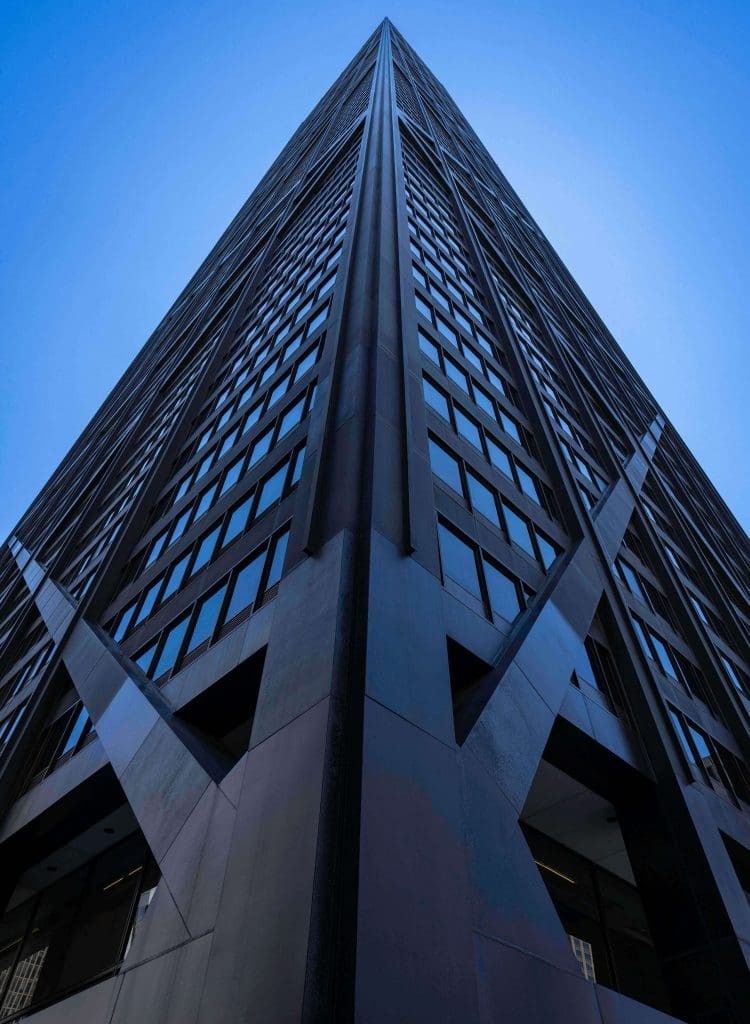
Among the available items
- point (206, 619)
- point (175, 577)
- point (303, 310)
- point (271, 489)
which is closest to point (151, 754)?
point (206, 619)

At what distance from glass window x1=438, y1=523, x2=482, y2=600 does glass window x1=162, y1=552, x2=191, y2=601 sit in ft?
26.7

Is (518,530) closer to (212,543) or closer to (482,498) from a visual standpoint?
(482,498)

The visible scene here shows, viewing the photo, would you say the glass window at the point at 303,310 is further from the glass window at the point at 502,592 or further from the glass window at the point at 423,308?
the glass window at the point at 502,592

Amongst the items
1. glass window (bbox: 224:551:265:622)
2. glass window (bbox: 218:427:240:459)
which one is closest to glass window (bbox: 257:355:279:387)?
glass window (bbox: 218:427:240:459)

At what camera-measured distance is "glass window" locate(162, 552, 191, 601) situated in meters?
18.8

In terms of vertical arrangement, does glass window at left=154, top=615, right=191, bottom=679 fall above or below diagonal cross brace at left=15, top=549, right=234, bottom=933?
above

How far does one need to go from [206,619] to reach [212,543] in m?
3.14

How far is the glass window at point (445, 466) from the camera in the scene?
646 inches

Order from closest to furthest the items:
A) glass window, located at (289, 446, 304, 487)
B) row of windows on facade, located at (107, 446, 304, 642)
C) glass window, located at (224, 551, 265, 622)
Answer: glass window, located at (224, 551, 265, 622), glass window, located at (289, 446, 304, 487), row of windows on facade, located at (107, 446, 304, 642)

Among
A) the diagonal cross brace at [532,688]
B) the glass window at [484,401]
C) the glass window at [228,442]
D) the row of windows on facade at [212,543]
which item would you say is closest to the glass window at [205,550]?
the row of windows on facade at [212,543]

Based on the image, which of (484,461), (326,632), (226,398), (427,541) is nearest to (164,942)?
(326,632)

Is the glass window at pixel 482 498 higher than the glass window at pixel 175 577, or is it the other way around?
the glass window at pixel 482 498

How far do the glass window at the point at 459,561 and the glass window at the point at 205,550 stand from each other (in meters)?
6.84

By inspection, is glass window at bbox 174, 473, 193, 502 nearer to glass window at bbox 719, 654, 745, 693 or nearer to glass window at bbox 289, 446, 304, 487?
glass window at bbox 289, 446, 304, 487
